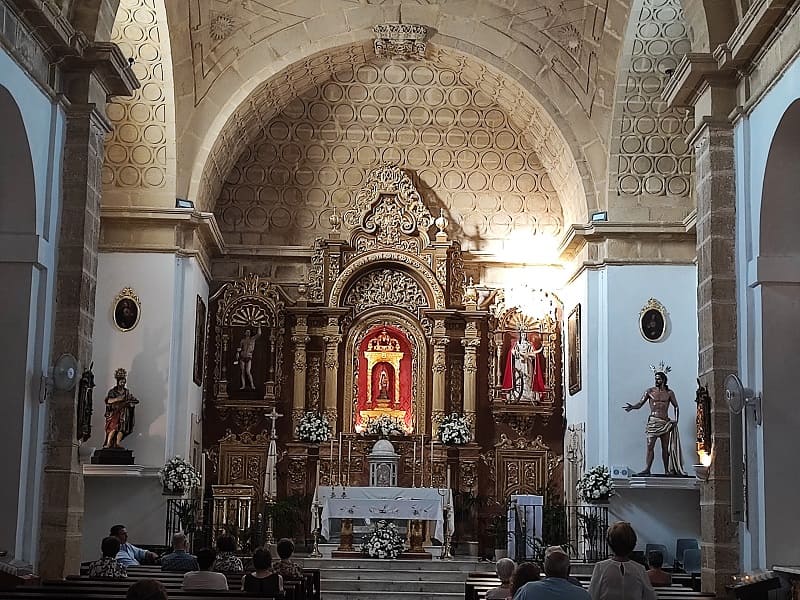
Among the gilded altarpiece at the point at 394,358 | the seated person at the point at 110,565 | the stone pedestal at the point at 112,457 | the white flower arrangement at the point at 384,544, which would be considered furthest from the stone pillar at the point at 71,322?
the gilded altarpiece at the point at 394,358

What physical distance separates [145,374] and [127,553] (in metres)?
5.42

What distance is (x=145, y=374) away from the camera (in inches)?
707

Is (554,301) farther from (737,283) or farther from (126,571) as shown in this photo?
(126,571)

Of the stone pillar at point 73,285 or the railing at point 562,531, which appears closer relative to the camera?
the stone pillar at point 73,285

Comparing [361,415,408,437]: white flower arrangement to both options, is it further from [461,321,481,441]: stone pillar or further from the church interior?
[461,321,481,441]: stone pillar

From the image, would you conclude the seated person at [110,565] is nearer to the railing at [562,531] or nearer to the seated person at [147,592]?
the seated person at [147,592]

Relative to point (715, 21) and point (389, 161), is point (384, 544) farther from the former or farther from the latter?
point (715, 21)

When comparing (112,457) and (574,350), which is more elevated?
(574,350)

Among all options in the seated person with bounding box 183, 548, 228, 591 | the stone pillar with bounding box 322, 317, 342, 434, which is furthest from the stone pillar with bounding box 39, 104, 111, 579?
the stone pillar with bounding box 322, 317, 342, 434

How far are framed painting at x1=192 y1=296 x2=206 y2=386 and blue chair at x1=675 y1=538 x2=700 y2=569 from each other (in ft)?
26.6

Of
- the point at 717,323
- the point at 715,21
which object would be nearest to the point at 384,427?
the point at 717,323

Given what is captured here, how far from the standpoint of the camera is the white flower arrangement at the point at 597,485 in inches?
682

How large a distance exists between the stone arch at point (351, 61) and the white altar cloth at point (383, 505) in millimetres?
5221

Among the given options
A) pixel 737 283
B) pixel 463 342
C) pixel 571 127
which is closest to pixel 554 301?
pixel 463 342
